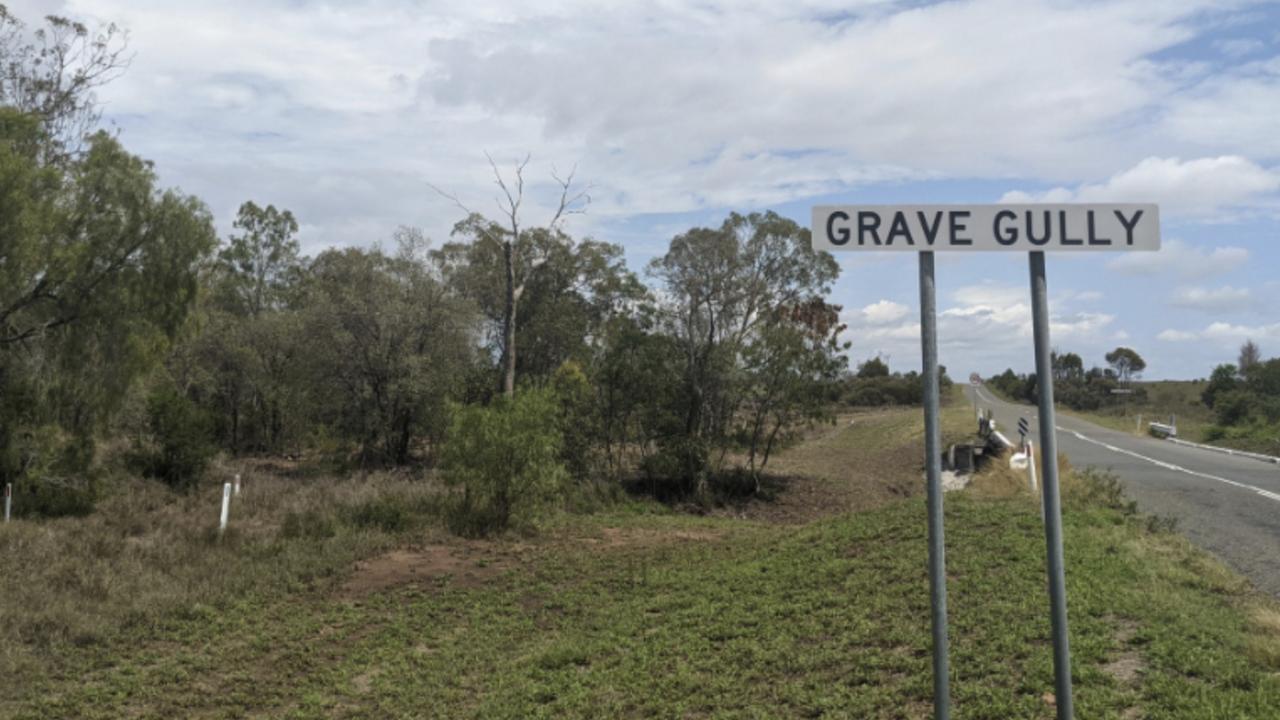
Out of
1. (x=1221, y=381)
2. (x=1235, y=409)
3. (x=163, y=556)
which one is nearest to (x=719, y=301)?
(x=163, y=556)

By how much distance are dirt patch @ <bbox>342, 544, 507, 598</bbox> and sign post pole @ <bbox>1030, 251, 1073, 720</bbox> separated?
30.1ft

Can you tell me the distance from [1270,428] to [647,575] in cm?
2847

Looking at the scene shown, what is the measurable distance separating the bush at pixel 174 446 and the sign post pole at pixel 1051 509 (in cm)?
2479

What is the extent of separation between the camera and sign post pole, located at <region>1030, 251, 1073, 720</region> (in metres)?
3.22

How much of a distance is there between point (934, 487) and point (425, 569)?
1026 centimetres

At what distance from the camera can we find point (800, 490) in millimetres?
25609

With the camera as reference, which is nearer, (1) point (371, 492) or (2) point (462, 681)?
(2) point (462, 681)

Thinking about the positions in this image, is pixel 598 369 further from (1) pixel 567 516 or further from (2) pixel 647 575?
(2) pixel 647 575

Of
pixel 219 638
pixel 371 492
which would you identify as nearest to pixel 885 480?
pixel 371 492

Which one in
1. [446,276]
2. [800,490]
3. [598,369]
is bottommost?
[800,490]

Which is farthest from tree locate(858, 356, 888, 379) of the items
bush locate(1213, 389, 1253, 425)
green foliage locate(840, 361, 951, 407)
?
bush locate(1213, 389, 1253, 425)

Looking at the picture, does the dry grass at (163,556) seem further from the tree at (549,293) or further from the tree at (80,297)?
the tree at (549,293)

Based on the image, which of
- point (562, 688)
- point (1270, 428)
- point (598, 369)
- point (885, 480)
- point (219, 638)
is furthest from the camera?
point (1270, 428)

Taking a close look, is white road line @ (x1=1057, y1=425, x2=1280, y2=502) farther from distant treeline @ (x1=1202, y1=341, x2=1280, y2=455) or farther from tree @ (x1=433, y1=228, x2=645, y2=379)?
tree @ (x1=433, y1=228, x2=645, y2=379)
